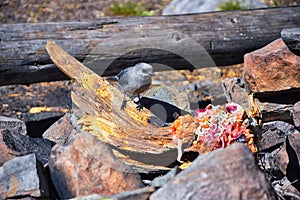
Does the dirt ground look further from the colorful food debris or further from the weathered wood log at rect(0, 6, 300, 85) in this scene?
the colorful food debris

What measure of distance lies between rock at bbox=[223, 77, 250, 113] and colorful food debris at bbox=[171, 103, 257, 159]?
0.54 metres

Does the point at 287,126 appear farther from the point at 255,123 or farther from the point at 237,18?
the point at 237,18

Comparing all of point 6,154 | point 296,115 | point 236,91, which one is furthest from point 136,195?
point 236,91

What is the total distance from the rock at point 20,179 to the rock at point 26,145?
0.27 metres

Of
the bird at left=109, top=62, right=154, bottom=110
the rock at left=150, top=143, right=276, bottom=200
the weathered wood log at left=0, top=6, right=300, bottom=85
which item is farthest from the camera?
the weathered wood log at left=0, top=6, right=300, bottom=85

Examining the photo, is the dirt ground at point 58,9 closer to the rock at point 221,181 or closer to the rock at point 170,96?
the rock at point 170,96

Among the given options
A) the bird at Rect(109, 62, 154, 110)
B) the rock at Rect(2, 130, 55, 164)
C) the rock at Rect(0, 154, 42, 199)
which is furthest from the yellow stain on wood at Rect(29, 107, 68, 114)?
the rock at Rect(0, 154, 42, 199)

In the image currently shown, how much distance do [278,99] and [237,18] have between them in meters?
1.31

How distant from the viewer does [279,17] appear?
3.68 meters

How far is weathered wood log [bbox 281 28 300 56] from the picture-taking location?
7.39ft

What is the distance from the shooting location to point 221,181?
1638 mm

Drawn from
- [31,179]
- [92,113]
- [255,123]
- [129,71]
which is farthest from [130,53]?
[31,179]

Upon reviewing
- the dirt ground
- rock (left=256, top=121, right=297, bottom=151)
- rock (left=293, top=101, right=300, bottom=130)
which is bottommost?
the dirt ground

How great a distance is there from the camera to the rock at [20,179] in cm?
188
